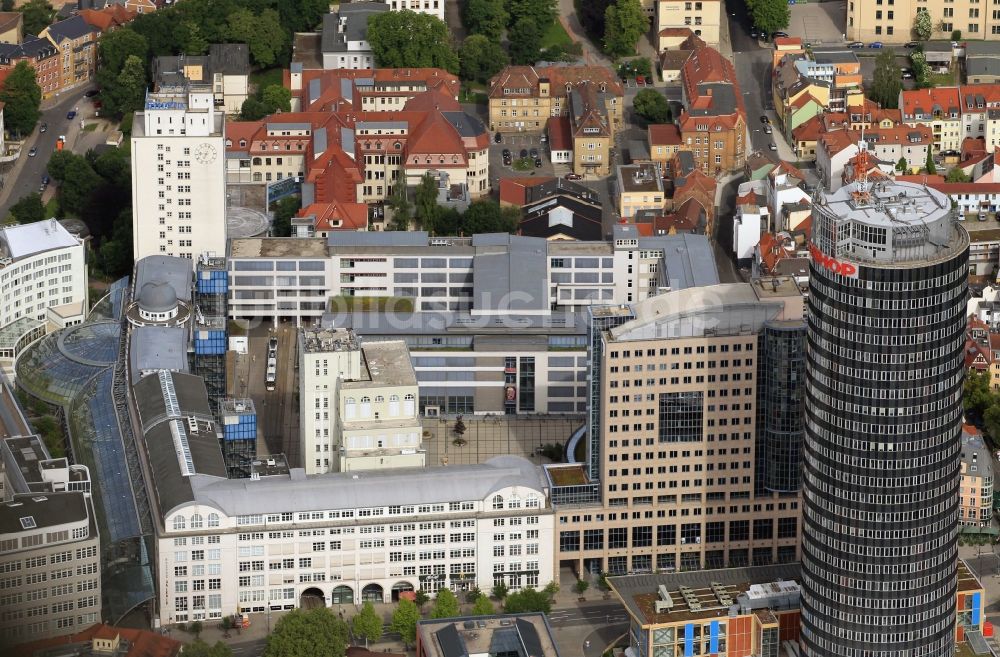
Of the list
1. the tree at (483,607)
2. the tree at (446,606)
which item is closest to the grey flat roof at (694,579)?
the tree at (483,607)

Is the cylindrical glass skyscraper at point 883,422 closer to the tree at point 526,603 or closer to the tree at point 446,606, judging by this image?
the tree at point 526,603

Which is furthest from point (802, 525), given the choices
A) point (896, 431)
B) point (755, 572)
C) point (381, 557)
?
point (381, 557)

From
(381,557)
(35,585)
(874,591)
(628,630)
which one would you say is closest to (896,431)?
(874,591)

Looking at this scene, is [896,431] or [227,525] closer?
[896,431]

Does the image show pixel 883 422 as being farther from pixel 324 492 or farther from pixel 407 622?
pixel 324 492

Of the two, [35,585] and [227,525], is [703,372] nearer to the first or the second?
[227,525]

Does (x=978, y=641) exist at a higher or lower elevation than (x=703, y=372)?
lower
